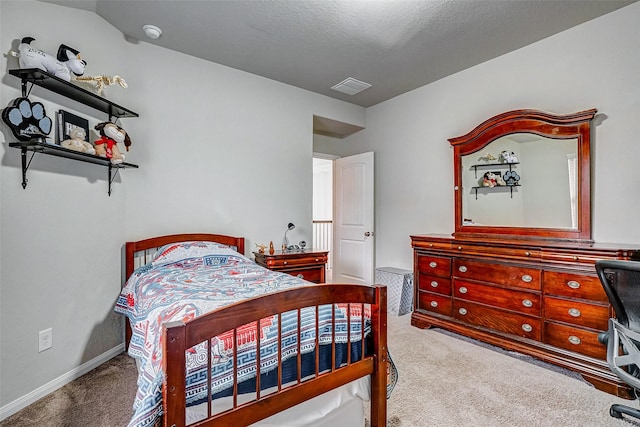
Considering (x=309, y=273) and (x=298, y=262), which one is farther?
(x=309, y=273)

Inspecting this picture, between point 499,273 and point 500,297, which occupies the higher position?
point 499,273

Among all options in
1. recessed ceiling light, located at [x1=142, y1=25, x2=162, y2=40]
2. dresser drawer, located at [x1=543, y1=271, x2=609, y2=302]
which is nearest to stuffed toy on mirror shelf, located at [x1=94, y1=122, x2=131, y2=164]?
recessed ceiling light, located at [x1=142, y1=25, x2=162, y2=40]

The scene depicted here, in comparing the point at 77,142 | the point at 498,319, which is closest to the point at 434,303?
the point at 498,319

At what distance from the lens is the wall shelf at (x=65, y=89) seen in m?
1.85

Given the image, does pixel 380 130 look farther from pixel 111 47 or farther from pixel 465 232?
pixel 111 47

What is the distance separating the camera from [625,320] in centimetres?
166

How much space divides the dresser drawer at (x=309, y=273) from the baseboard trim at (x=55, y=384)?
1.71 metres

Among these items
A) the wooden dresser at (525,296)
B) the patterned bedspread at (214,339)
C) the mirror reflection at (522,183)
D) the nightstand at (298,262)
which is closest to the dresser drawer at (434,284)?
the wooden dresser at (525,296)

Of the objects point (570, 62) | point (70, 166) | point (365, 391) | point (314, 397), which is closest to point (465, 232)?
point (570, 62)

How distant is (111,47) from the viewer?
2.67 m

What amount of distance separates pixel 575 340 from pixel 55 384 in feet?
11.9

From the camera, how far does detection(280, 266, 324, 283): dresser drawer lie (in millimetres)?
3487

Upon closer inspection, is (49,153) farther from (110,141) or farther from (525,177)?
(525,177)

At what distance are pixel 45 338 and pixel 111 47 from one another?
2289mm
